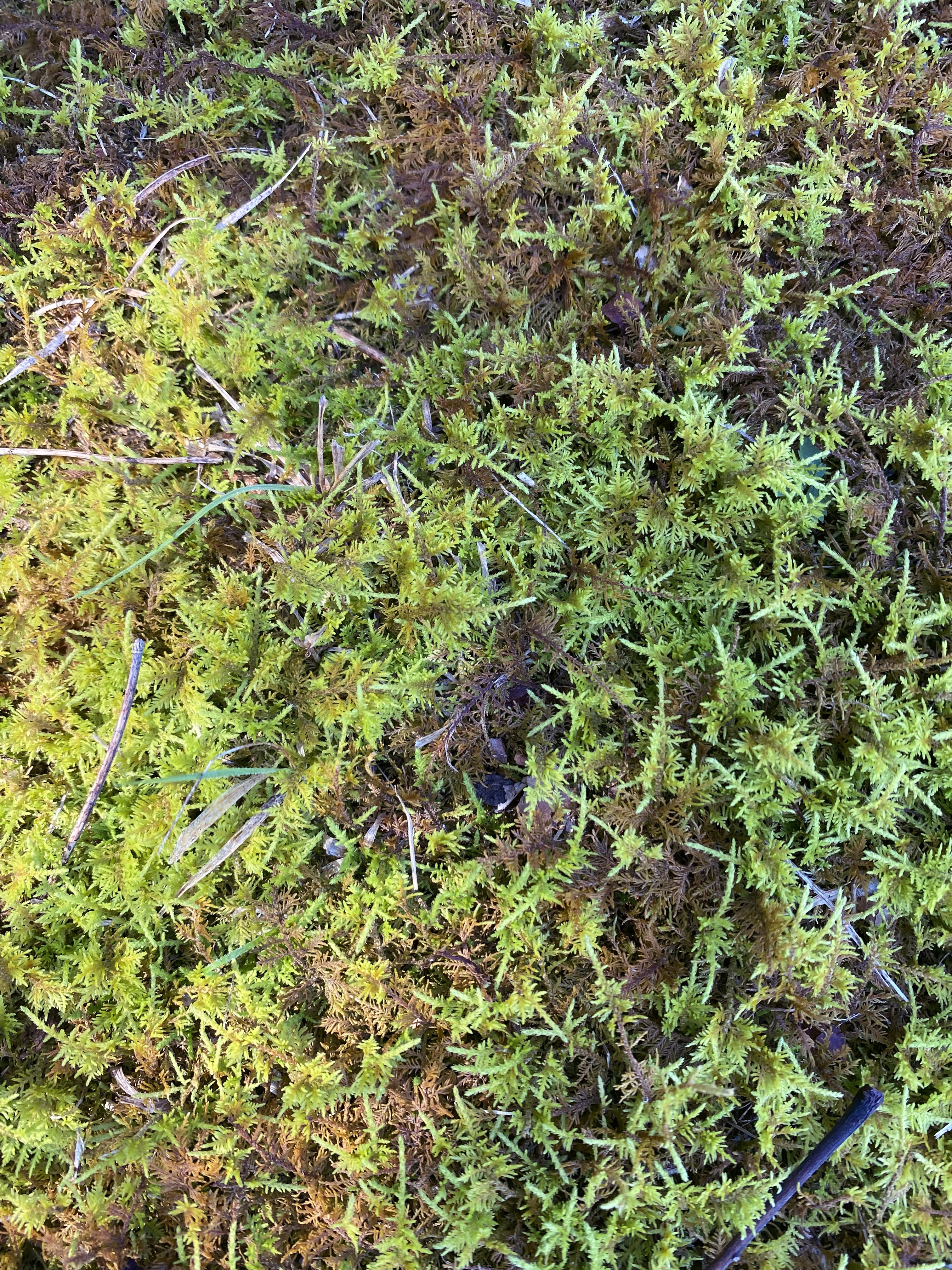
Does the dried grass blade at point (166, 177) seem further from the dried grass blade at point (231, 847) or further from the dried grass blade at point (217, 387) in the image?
the dried grass blade at point (231, 847)

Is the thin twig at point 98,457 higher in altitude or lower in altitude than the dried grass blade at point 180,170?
lower

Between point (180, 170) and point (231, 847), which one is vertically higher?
point (180, 170)

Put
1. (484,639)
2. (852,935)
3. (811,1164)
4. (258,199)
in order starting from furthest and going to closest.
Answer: (258,199), (484,639), (852,935), (811,1164)

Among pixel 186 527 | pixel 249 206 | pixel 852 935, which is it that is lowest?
pixel 852 935

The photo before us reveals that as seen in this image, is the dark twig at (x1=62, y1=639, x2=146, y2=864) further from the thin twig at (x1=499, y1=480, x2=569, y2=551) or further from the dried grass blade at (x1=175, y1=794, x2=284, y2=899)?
the thin twig at (x1=499, y1=480, x2=569, y2=551)

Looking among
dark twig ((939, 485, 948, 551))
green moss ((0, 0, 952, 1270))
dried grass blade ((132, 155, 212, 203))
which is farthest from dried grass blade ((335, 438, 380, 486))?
dark twig ((939, 485, 948, 551))

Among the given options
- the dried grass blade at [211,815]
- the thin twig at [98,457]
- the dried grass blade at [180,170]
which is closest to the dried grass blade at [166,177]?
the dried grass blade at [180,170]

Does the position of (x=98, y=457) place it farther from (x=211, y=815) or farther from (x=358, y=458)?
(x=211, y=815)

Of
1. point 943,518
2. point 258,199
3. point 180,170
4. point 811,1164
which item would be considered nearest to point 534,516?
point 943,518
